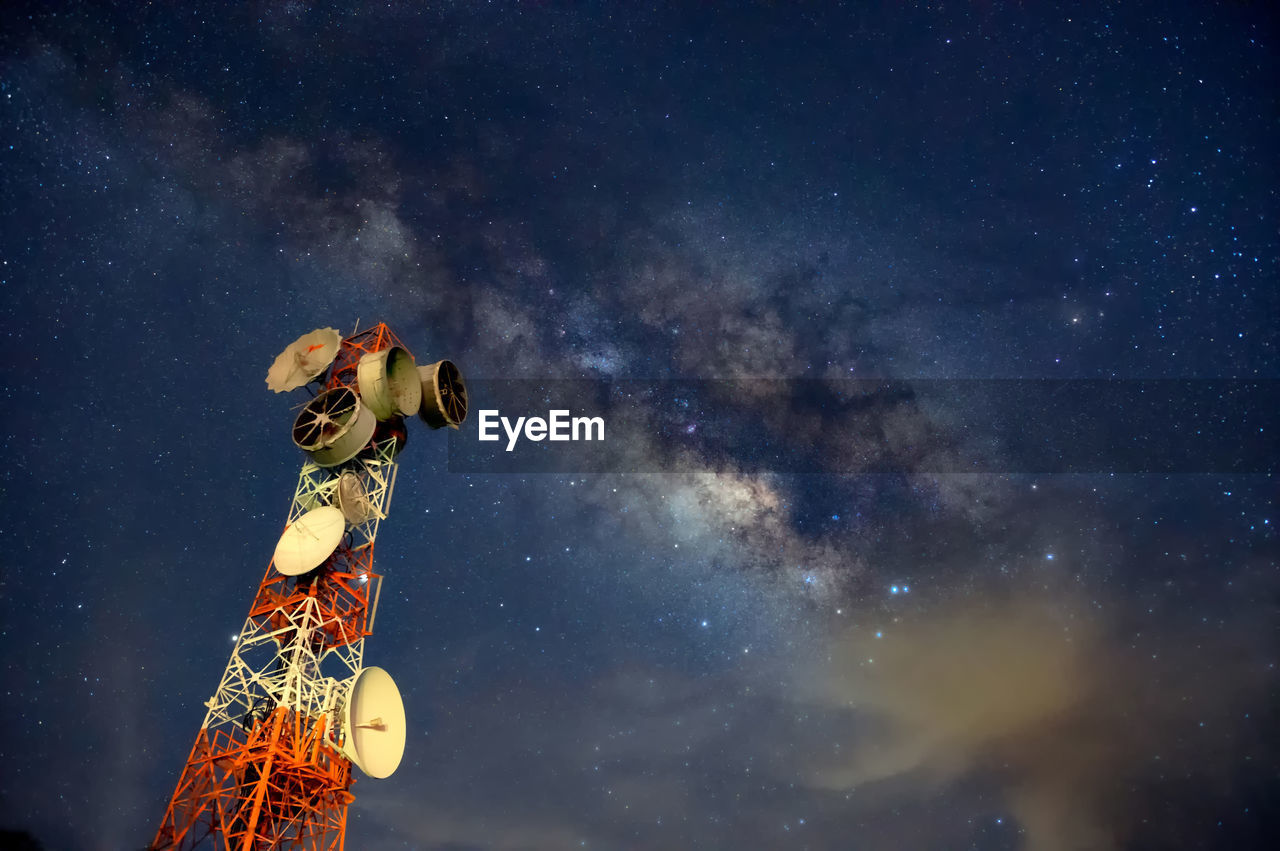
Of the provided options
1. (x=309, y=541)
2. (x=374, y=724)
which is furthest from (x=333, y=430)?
(x=374, y=724)

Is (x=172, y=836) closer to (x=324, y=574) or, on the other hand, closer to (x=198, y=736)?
(x=198, y=736)

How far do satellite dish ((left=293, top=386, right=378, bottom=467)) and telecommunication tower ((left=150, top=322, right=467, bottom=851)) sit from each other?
4 centimetres

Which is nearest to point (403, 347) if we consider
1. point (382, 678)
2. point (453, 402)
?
point (453, 402)

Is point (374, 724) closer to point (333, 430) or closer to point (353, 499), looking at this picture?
point (353, 499)

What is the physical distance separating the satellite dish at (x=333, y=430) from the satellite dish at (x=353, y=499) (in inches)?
27.2

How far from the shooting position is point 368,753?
2784cm

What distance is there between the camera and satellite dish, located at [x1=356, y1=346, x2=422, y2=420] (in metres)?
30.0

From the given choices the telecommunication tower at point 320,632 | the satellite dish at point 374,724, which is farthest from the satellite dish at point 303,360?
the satellite dish at point 374,724

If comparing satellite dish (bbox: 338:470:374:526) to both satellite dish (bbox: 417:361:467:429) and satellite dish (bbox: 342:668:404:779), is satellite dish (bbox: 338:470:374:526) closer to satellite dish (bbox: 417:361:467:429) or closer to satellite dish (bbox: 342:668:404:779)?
satellite dish (bbox: 417:361:467:429)

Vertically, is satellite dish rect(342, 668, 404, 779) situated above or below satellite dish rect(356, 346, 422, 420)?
below

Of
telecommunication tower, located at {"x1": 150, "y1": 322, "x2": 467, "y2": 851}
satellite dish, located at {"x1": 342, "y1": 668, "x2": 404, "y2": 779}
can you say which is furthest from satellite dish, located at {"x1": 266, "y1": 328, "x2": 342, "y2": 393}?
satellite dish, located at {"x1": 342, "y1": 668, "x2": 404, "y2": 779}

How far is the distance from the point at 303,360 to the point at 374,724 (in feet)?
41.1

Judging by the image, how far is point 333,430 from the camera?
97.0 ft

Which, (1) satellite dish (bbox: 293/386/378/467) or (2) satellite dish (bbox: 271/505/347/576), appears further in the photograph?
(1) satellite dish (bbox: 293/386/378/467)
